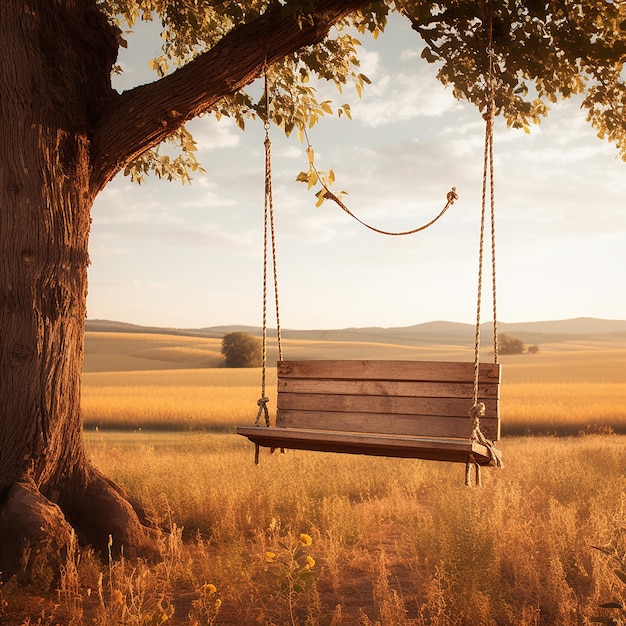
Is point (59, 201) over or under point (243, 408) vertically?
over

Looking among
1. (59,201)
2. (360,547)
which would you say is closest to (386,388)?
(360,547)

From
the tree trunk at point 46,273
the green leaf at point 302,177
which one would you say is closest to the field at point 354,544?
the tree trunk at point 46,273

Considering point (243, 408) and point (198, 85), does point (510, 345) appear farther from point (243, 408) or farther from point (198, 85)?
point (198, 85)

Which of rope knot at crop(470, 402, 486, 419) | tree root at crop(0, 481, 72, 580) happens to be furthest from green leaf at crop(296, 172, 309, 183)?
tree root at crop(0, 481, 72, 580)

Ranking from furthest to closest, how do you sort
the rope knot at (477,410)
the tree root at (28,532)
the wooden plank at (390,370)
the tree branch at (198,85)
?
the tree branch at (198,85), the tree root at (28,532), the wooden plank at (390,370), the rope knot at (477,410)

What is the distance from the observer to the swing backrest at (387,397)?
16.6ft

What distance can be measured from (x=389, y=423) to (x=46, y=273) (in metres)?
3.16

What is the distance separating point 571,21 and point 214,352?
56886mm

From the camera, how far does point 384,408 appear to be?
213 inches

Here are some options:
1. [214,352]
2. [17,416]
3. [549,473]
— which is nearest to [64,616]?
[17,416]

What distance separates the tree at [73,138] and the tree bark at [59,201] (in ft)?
0.03

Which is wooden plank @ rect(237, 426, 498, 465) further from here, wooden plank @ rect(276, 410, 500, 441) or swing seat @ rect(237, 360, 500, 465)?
wooden plank @ rect(276, 410, 500, 441)

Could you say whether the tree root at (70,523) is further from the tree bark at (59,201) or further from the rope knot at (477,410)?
the rope knot at (477,410)

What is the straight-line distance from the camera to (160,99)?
247 inches
